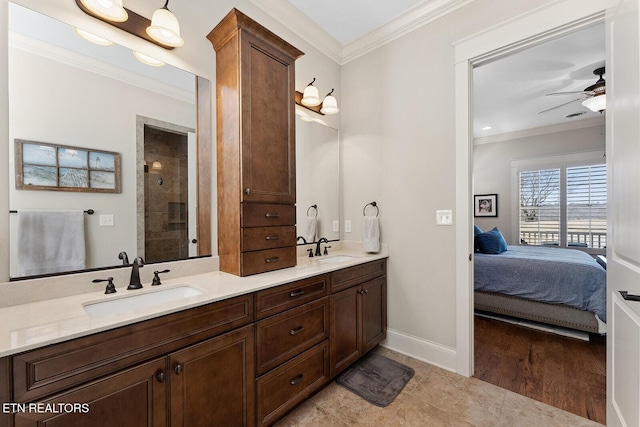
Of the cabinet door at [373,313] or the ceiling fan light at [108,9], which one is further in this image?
the cabinet door at [373,313]

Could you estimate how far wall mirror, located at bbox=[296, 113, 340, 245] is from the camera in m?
2.41

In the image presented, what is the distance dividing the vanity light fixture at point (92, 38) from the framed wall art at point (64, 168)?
0.55 meters

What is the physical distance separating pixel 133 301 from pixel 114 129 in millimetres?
911

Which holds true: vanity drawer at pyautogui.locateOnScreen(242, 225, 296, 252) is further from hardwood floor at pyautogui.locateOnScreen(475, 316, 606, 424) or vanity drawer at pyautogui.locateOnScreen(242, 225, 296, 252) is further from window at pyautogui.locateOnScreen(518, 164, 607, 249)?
window at pyautogui.locateOnScreen(518, 164, 607, 249)

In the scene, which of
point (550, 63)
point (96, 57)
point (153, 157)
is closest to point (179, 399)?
point (153, 157)

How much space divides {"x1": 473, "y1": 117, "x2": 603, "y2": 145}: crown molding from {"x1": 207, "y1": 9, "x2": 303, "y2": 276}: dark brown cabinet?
5.20 meters

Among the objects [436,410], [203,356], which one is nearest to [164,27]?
[203,356]

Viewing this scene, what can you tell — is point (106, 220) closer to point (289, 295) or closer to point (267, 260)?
point (267, 260)

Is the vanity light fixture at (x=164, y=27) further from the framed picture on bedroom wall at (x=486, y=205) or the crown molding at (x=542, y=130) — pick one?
the crown molding at (x=542, y=130)

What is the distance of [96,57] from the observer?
1403 millimetres

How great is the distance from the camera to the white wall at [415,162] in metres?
2.14

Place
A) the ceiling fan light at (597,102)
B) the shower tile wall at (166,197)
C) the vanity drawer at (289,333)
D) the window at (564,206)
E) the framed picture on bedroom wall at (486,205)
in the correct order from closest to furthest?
the vanity drawer at (289,333)
the shower tile wall at (166,197)
the ceiling fan light at (597,102)
the window at (564,206)
the framed picture on bedroom wall at (486,205)

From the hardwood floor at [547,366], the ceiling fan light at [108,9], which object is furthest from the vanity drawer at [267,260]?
the hardwood floor at [547,366]

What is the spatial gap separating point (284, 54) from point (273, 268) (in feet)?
4.83
